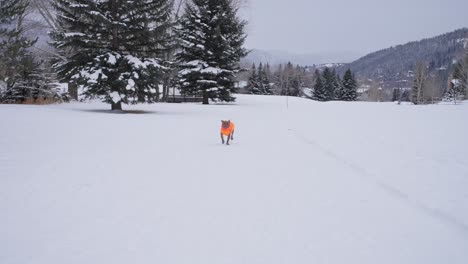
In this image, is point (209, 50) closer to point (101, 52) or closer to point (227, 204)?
point (101, 52)

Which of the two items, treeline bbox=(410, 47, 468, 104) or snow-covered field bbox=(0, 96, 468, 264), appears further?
treeline bbox=(410, 47, 468, 104)

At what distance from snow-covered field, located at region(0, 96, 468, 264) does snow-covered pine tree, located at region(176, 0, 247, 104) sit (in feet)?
64.6

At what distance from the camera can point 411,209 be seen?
4434 mm

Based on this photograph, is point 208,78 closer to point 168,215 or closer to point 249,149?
point 249,149

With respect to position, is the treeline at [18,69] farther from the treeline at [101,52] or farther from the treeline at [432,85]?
the treeline at [432,85]

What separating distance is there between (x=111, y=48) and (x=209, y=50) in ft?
36.6

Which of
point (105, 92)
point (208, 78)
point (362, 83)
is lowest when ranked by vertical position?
point (105, 92)

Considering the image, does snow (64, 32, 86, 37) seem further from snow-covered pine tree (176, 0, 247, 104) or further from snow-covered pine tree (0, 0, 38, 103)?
snow-covered pine tree (176, 0, 247, 104)

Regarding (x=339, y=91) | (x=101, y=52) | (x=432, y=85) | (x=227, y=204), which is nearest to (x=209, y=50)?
(x=101, y=52)

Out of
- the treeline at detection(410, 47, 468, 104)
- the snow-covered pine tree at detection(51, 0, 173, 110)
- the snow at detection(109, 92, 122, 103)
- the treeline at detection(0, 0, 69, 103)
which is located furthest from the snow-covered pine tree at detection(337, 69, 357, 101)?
the snow at detection(109, 92, 122, 103)

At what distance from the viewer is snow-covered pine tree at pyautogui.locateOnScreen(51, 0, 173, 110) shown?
56.0 ft

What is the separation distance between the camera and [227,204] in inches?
179

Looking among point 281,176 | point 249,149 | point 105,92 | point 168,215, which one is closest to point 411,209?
point 281,176

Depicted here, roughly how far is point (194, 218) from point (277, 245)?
1211 millimetres
